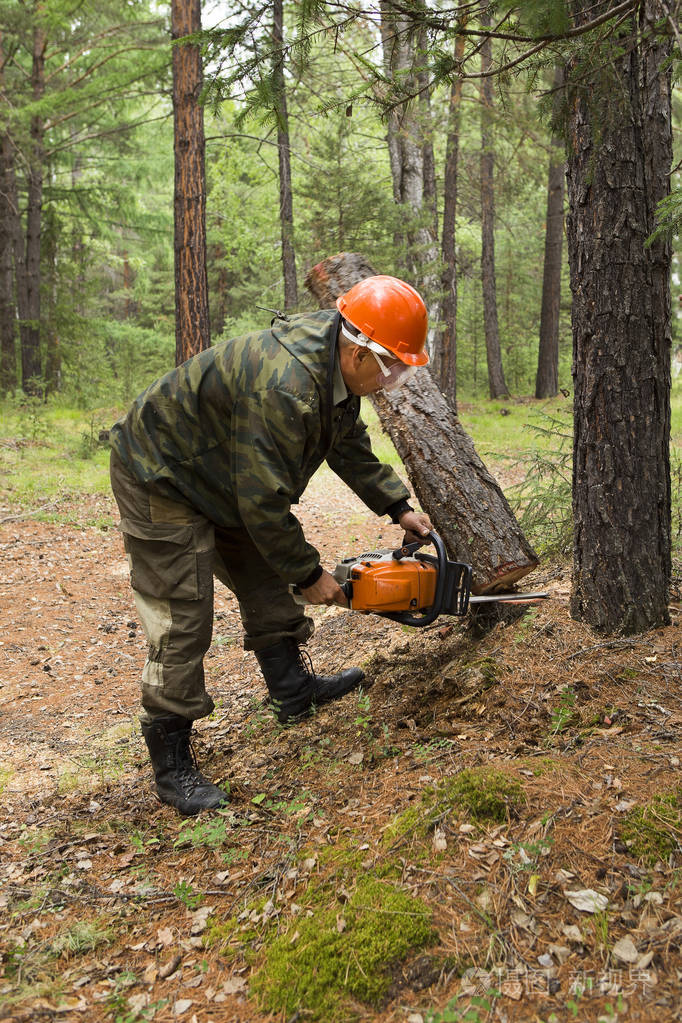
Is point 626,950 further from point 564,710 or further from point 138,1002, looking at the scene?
point 138,1002

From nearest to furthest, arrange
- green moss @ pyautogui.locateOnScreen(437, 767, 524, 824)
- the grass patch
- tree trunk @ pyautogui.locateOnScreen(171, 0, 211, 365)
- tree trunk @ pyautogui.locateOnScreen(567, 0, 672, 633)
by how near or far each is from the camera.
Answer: green moss @ pyautogui.locateOnScreen(437, 767, 524, 824), tree trunk @ pyautogui.locateOnScreen(567, 0, 672, 633), tree trunk @ pyautogui.locateOnScreen(171, 0, 211, 365), the grass patch

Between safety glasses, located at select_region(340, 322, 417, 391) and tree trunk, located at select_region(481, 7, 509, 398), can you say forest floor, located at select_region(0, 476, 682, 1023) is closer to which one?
safety glasses, located at select_region(340, 322, 417, 391)

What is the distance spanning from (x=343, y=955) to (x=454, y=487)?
2.77m

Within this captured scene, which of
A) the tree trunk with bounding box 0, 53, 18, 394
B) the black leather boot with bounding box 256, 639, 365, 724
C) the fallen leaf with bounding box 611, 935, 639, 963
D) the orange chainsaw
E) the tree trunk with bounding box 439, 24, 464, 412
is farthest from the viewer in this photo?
the tree trunk with bounding box 0, 53, 18, 394

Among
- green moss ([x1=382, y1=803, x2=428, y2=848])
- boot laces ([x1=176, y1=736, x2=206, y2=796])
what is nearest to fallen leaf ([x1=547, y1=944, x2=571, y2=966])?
green moss ([x1=382, y1=803, x2=428, y2=848])

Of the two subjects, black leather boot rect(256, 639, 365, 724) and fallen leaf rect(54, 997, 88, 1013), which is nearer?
fallen leaf rect(54, 997, 88, 1013)

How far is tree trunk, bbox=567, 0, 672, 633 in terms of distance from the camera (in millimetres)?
3324

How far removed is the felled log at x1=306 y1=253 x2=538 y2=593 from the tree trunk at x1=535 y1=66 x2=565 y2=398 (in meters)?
14.3

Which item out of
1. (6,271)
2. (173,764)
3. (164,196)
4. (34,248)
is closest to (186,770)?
(173,764)

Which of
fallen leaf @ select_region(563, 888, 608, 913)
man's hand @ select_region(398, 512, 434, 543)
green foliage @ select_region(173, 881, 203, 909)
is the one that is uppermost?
man's hand @ select_region(398, 512, 434, 543)

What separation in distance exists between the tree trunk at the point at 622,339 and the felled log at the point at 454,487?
1.93 ft

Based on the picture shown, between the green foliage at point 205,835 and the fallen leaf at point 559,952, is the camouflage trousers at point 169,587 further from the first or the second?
the fallen leaf at point 559,952

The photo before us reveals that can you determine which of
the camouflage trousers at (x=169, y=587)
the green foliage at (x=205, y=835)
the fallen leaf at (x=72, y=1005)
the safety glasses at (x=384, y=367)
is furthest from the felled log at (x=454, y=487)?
the fallen leaf at (x=72, y=1005)

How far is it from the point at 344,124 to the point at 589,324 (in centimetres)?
898
